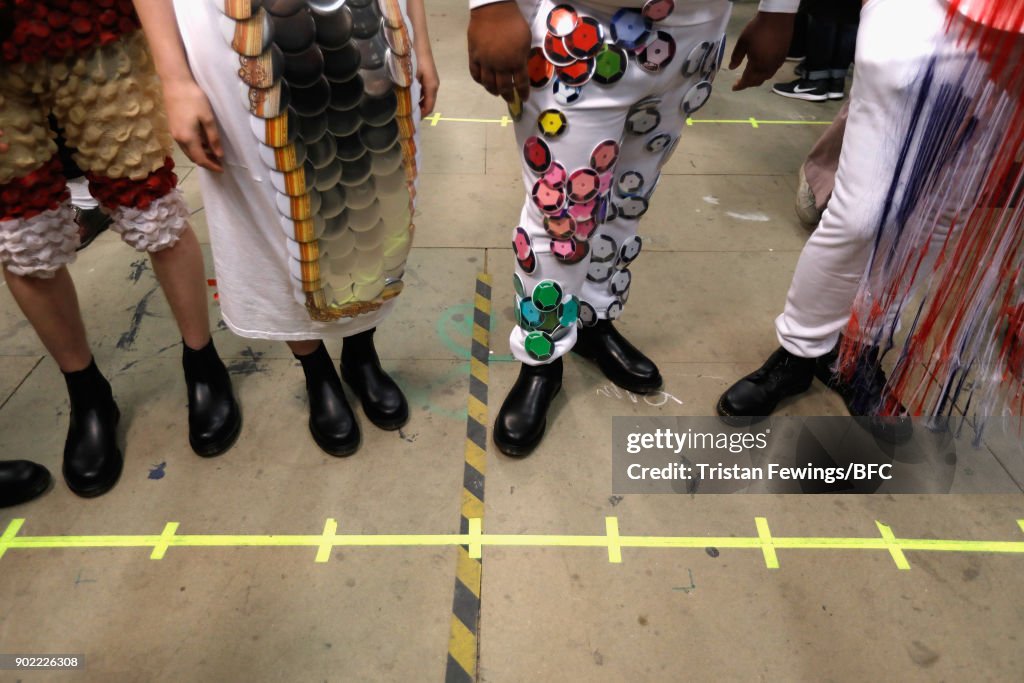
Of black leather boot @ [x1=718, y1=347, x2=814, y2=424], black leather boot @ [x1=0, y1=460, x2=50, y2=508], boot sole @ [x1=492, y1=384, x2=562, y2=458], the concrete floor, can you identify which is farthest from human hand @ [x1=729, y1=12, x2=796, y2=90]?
black leather boot @ [x1=0, y1=460, x2=50, y2=508]

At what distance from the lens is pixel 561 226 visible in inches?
51.3

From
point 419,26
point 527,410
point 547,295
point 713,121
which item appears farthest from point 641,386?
point 713,121

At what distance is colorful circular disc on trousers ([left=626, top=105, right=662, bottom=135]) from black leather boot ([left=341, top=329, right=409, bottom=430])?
2.53 feet

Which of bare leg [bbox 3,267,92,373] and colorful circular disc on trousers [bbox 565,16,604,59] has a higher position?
colorful circular disc on trousers [bbox 565,16,604,59]

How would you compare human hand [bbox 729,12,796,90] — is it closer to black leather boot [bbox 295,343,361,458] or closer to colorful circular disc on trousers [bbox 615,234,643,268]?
colorful circular disc on trousers [bbox 615,234,643,268]

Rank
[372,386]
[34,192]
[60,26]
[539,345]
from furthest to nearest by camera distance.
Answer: [372,386] < [539,345] < [34,192] < [60,26]

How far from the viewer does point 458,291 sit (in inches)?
81.8

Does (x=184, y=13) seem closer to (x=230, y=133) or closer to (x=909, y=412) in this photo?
(x=230, y=133)

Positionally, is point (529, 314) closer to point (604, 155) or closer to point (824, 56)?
point (604, 155)

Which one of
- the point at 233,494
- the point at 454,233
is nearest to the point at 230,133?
the point at 233,494

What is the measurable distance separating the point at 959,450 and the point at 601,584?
97cm

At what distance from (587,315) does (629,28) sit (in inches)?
28.5

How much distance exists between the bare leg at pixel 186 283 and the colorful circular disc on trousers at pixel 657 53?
0.99 m

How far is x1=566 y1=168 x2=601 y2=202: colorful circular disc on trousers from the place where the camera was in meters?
1.24
